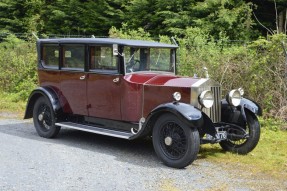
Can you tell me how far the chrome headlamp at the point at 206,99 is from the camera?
6.74 m

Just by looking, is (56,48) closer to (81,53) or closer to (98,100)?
(81,53)

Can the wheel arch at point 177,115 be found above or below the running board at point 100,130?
above

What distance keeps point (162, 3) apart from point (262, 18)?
4261 mm

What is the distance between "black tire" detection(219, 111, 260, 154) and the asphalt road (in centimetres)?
75

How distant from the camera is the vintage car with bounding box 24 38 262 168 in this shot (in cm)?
659

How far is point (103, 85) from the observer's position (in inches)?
304

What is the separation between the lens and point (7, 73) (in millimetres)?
15375

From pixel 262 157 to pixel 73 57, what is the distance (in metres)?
3.96

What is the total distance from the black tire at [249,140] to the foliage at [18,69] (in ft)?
28.4

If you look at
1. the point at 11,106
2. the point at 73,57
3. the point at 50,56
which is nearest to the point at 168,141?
the point at 73,57

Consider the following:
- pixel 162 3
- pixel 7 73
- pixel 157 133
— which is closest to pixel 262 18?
pixel 162 3

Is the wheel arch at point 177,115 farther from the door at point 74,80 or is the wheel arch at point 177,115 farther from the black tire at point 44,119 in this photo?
the black tire at point 44,119

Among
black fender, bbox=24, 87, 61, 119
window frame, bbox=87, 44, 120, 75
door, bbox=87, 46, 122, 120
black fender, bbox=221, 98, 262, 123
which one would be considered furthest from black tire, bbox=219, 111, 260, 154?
black fender, bbox=24, 87, 61, 119

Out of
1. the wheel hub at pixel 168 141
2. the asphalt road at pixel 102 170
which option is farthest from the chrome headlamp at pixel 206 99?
the asphalt road at pixel 102 170
